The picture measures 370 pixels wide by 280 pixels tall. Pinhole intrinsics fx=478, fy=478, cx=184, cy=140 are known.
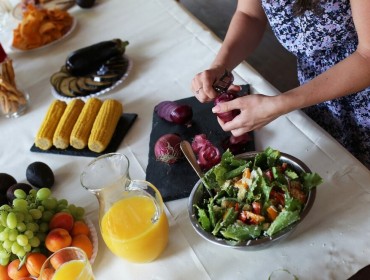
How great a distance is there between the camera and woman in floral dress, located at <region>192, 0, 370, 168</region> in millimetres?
1032

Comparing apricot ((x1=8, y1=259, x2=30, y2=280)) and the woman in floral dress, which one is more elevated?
the woman in floral dress

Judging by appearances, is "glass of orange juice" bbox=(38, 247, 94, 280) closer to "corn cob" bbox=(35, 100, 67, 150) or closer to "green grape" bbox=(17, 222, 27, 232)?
"green grape" bbox=(17, 222, 27, 232)

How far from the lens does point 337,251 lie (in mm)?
890

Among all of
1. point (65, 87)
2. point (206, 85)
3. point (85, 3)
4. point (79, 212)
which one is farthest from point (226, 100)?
point (85, 3)

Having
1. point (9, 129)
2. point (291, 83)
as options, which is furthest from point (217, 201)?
point (291, 83)

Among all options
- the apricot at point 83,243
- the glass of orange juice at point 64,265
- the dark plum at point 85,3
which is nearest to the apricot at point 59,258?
the glass of orange juice at point 64,265

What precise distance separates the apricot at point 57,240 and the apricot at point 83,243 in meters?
0.02

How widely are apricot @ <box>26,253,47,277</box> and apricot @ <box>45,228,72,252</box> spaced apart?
0.03 m

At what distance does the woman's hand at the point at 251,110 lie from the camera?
1.04 metres

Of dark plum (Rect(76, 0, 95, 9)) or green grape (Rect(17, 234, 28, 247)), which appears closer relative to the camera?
green grape (Rect(17, 234, 28, 247))

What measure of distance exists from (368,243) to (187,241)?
0.36 meters

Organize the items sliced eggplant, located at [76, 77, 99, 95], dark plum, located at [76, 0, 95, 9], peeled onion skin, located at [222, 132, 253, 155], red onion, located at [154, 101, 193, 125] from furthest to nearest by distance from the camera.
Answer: dark plum, located at [76, 0, 95, 9] < sliced eggplant, located at [76, 77, 99, 95] < red onion, located at [154, 101, 193, 125] < peeled onion skin, located at [222, 132, 253, 155]

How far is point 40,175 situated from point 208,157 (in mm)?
444

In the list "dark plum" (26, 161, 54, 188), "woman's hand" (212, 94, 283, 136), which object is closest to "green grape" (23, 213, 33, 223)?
"dark plum" (26, 161, 54, 188)
